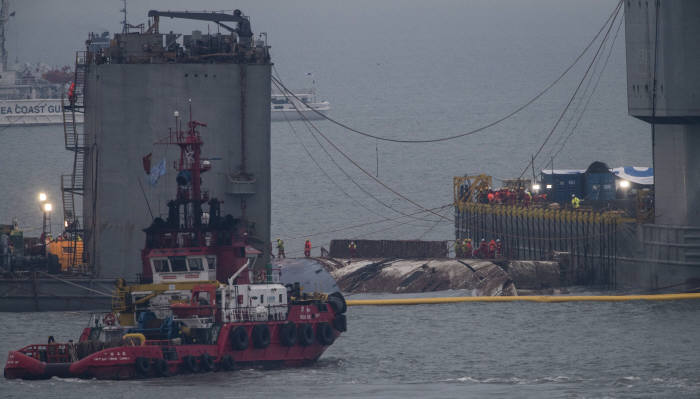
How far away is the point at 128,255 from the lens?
5988cm

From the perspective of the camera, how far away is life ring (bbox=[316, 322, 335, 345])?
49125mm

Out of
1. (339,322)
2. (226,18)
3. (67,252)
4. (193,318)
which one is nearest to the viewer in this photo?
(193,318)

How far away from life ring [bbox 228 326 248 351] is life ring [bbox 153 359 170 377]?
2.64 meters

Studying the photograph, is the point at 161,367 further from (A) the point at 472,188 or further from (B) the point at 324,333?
(A) the point at 472,188

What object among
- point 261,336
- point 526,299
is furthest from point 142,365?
point 526,299

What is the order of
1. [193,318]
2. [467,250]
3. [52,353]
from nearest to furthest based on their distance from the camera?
1. [52,353]
2. [193,318]
3. [467,250]

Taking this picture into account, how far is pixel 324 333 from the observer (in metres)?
49.2

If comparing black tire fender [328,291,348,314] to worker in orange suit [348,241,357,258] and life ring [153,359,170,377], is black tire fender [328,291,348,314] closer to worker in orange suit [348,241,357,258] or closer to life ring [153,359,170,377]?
life ring [153,359,170,377]

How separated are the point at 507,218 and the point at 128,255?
86.3ft

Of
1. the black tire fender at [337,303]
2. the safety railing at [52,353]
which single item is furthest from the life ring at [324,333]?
the safety railing at [52,353]

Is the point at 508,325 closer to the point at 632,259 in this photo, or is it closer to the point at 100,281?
the point at 632,259

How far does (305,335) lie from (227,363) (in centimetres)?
390

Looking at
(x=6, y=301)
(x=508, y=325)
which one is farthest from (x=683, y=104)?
(x=6, y=301)

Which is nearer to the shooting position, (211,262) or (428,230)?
(211,262)
